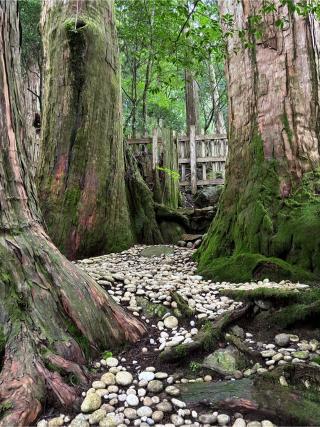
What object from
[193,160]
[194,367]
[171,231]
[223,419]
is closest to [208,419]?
[223,419]

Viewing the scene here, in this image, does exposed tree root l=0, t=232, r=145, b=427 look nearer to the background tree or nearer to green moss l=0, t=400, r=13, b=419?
green moss l=0, t=400, r=13, b=419

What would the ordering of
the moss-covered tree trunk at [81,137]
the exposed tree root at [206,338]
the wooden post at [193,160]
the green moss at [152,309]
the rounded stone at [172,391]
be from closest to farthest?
the rounded stone at [172,391] → the exposed tree root at [206,338] → the green moss at [152,309] → the moss-covered tree trunk at [81,137] → the wooden post at [193,160]

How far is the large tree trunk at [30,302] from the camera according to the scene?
185cm

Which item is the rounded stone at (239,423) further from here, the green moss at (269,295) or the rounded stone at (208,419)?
the green moss at (269,295)

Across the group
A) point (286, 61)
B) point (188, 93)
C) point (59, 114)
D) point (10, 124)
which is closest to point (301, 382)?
point (10, 124)

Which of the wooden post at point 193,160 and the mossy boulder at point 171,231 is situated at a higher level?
the wooden post at point 193,160

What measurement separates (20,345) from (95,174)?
371 cm

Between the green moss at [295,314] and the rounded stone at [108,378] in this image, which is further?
the green moss at [295,314]

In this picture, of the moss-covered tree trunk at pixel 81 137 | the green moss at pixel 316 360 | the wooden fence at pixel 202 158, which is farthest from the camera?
the wooden fence at pixel 202 158

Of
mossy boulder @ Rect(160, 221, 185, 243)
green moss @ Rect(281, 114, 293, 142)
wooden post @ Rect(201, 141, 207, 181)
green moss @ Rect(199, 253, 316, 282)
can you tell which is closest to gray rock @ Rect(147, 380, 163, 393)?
green moss @ Rect(199, 253, 316, 282)

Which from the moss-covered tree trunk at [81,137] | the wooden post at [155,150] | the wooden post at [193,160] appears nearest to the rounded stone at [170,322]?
the moss-covered tree trunk at [81,137]

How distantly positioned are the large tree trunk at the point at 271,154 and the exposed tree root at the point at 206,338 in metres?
0.96

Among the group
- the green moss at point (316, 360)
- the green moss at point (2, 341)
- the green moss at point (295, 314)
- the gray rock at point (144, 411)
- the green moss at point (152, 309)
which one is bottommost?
the gray rock at point (144, 411)

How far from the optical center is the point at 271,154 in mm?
4012
